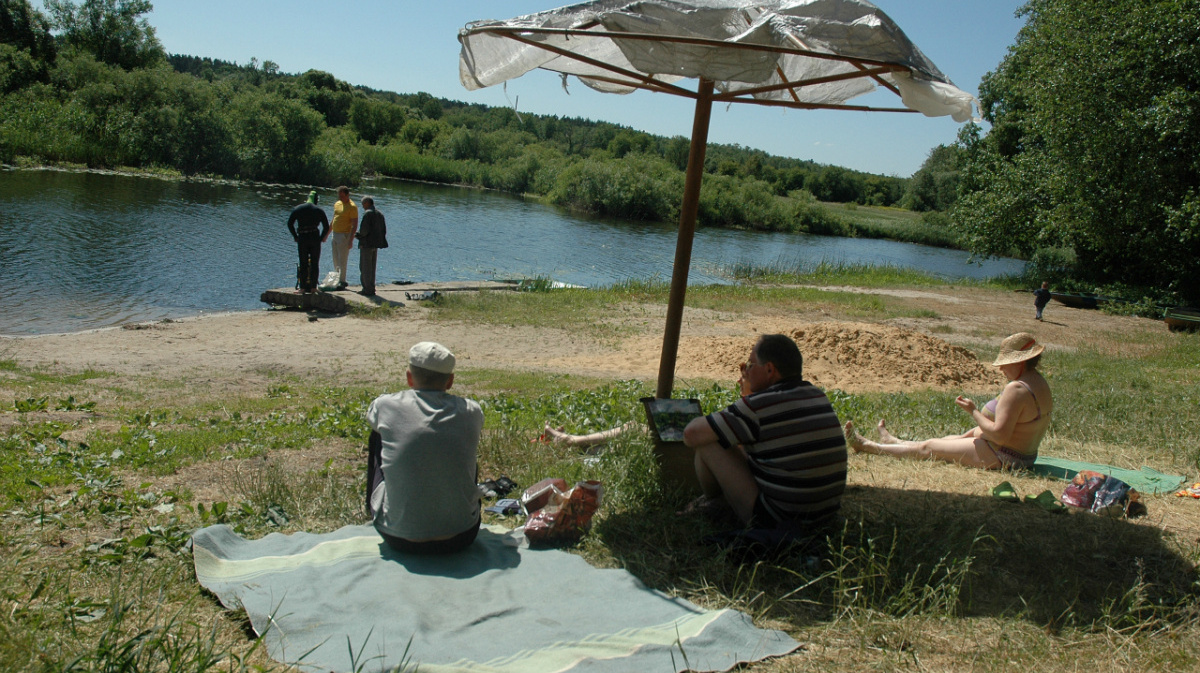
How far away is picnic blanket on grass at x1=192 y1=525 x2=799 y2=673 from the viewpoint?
287 centimetres

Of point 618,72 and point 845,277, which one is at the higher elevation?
point 618,72

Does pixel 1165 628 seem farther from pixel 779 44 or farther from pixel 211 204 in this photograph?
pixel 211 204

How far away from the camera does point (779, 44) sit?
3943 millimetres

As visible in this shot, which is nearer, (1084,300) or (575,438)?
(575,438)

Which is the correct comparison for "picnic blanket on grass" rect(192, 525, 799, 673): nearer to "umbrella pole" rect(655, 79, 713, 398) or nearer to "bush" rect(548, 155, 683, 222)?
"umbrella pole" rect(655, 79, 713, 398)

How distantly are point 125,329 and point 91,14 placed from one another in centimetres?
6006

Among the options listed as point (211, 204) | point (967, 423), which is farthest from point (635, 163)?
point (967, 423)

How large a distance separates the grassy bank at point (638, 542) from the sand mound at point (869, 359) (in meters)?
3.76

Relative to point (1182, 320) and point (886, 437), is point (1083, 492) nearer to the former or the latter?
point (886, 437)

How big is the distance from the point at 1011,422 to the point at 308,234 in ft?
42.1

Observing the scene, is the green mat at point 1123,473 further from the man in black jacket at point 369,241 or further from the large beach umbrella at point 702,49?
the man in black jacket at point 369,241

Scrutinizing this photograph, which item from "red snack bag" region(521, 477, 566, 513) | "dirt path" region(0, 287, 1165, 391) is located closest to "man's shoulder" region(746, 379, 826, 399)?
"red snack bag" region(521, 477, 566, 513)

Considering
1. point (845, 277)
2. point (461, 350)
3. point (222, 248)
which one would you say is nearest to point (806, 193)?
point (845, 277)

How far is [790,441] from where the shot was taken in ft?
12.2
